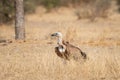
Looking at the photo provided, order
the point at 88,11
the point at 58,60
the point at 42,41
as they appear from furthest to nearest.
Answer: the point at 88,11 < the point at 42,41 < the point at 58,60

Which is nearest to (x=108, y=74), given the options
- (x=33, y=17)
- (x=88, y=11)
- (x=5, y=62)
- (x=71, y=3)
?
(x=5, y=62)

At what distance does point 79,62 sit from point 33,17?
21.0 metres

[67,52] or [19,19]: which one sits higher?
[19,19]

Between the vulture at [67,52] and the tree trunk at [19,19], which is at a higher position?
the tree trunk at [19,19]

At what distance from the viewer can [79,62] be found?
952cm

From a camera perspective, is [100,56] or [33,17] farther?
[33,17]

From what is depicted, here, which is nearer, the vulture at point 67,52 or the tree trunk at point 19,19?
the vulture at point 67,52

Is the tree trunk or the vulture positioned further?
the tree trunk

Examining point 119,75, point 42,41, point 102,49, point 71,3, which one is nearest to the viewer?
point 119,75

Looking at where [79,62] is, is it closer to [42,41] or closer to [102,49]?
[102,49]

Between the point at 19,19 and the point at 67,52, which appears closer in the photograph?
the point at 67,52

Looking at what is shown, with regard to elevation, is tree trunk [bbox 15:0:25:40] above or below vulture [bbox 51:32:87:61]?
above

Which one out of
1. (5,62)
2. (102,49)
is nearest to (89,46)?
(102,49)

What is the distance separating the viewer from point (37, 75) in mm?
9164
